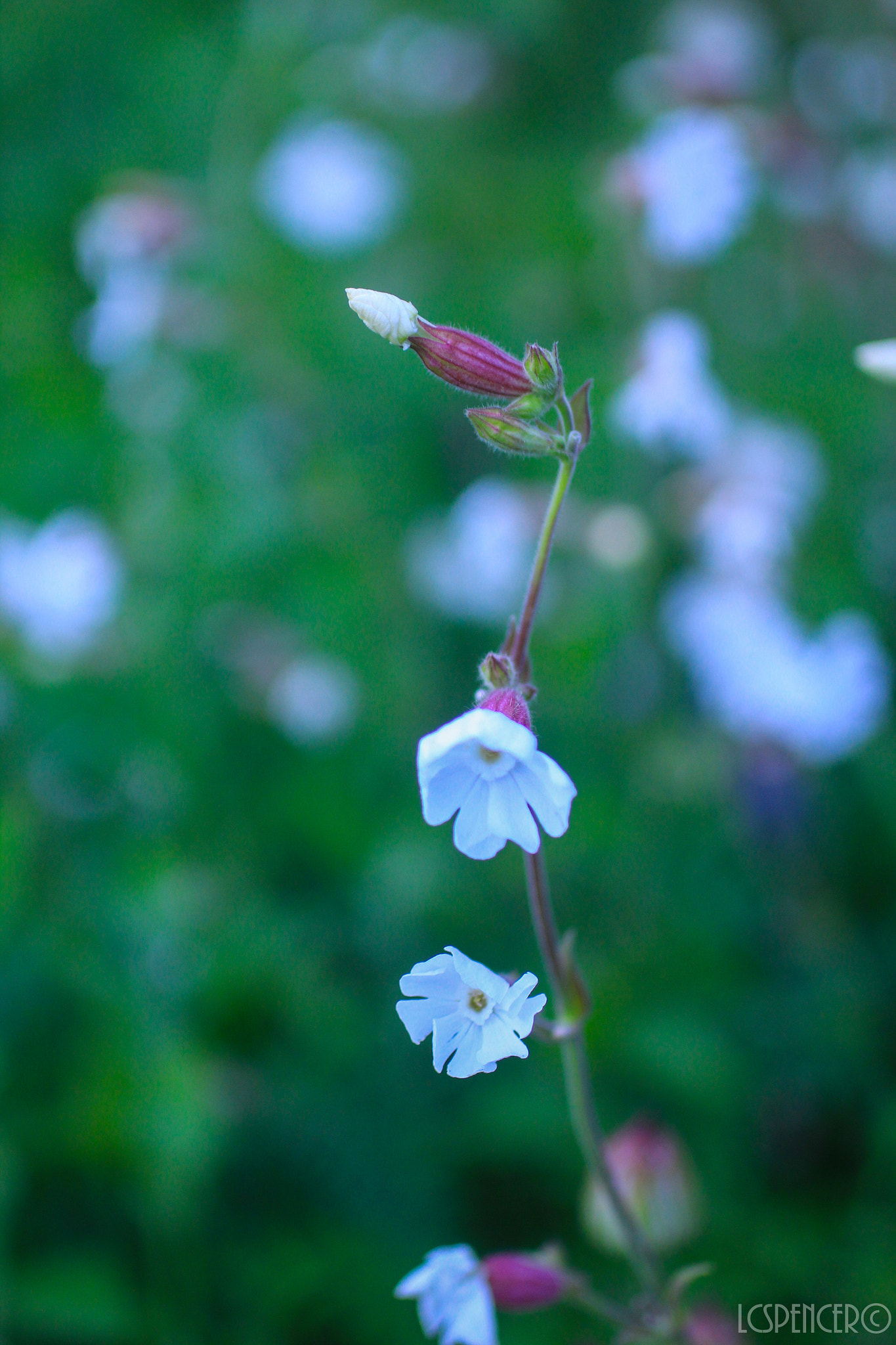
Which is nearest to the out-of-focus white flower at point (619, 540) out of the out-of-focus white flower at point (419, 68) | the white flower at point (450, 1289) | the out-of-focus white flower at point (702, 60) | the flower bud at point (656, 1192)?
the out-of-focus white flower at point (702, 60)

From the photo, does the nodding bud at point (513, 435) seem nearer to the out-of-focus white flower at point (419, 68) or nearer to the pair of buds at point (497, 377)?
the pair of buds at point (497, 377)

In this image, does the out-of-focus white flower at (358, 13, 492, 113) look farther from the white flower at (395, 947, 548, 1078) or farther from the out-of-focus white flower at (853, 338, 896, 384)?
the white flower at (395, 947, 548, 1078)

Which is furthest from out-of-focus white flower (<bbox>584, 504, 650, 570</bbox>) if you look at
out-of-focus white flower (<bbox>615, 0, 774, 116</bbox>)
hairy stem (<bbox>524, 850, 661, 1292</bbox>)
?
hairy stem (<bbox>524, 850, 661, 1292</bbox>)

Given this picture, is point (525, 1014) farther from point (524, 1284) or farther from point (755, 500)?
point (755, 500)

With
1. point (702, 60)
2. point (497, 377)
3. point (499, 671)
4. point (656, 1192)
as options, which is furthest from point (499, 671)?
point (702, 60)

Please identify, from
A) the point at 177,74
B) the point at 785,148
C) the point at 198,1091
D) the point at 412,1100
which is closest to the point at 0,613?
the point at 198,1091

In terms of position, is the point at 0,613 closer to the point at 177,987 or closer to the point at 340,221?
the point at 177,987

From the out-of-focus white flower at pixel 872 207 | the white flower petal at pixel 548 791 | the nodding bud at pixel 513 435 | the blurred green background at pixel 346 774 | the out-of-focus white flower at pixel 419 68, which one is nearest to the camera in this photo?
the white flower petal at pixel 548 791
